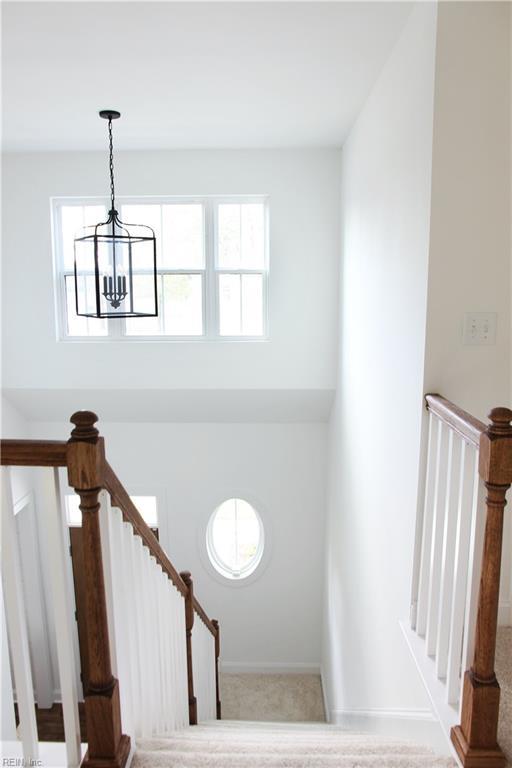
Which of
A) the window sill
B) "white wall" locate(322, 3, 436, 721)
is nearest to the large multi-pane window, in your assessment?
the window sill

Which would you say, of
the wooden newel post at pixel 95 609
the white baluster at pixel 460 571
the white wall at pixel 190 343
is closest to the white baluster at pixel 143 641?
the wooden newel post at pixel 95 609

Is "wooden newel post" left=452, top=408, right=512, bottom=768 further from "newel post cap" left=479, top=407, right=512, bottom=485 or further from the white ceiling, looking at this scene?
the white ceiling

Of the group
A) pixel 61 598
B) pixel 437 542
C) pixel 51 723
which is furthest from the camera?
pixel 51 723

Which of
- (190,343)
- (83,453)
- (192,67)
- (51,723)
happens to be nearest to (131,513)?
(83,453)

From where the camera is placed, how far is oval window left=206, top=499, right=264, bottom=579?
230 inches

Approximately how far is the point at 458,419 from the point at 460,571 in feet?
1.50

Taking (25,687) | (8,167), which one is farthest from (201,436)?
(25,687)

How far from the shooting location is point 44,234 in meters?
4.83

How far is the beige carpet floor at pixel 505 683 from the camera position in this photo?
5.22ft

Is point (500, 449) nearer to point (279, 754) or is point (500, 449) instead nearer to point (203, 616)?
point (279, 754)

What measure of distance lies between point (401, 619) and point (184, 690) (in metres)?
1.12

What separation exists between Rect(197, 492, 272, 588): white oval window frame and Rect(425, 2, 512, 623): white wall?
12.0ft

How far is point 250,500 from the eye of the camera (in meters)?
5.64

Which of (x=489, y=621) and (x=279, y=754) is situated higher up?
(x=489, y=621)
